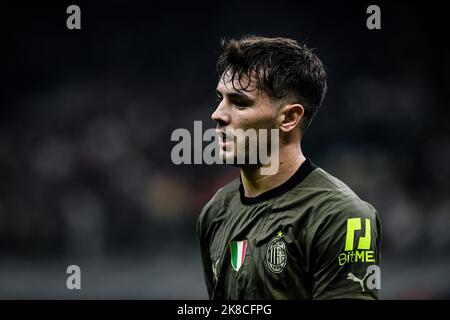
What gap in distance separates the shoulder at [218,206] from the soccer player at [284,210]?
0.22ft

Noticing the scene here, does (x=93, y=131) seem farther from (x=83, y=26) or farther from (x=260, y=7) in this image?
(x=260, y=7)

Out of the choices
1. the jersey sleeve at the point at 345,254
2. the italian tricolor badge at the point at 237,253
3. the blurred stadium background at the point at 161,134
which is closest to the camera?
the jersey sleeve at the point at 345,254

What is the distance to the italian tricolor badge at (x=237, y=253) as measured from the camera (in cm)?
327

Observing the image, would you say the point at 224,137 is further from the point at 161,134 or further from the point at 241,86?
the point at 161,134

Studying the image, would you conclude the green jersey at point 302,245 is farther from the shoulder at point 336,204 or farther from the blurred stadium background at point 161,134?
the blurred stadium background at point 161,134

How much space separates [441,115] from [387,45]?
4.26 ft

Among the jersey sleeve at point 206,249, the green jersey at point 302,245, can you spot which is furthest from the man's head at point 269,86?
the jersey sleeve at point 206,249

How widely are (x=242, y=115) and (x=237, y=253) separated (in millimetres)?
655

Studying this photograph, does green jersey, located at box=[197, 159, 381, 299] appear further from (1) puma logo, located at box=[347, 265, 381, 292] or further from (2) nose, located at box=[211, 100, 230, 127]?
(2) nose, located at box=[211, 100, 230, 127]

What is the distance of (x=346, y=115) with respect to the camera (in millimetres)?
10062

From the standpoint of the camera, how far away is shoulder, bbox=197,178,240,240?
3682mm

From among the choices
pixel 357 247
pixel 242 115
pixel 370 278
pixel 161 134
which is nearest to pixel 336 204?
pixel 357 247

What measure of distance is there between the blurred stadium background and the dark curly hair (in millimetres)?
5733

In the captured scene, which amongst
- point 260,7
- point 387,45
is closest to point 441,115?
point 387,45
